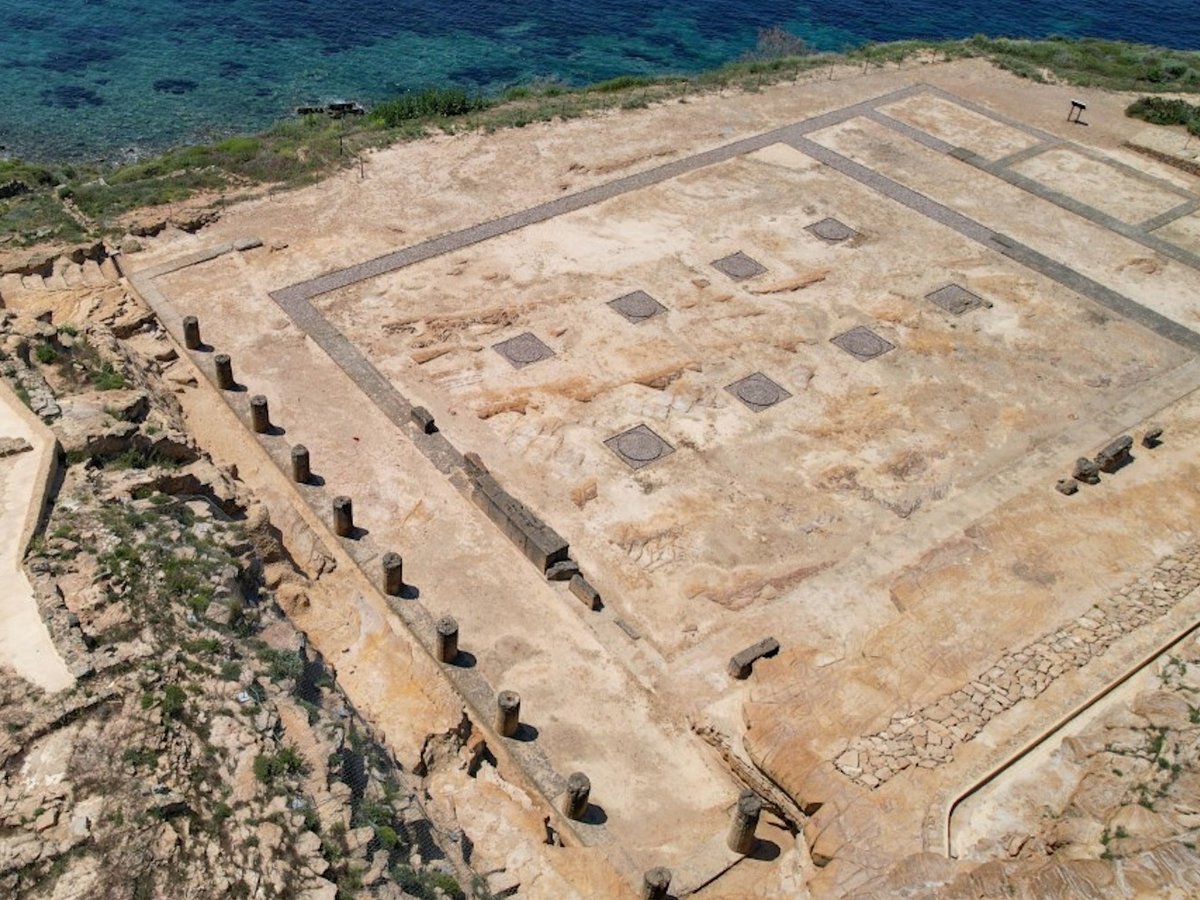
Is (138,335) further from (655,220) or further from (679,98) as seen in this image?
(679,98)

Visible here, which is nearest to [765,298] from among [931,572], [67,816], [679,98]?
[931,572]

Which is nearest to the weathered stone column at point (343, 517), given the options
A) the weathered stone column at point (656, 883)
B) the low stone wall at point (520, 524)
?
the low stone wall at point (520, 524)

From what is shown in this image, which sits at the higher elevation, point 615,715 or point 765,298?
point 765,298

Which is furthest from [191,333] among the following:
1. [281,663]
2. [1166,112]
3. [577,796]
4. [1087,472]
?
[1166,112]

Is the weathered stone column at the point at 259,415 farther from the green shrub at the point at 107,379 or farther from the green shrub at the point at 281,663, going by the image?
the green shrub at the point at 281,663

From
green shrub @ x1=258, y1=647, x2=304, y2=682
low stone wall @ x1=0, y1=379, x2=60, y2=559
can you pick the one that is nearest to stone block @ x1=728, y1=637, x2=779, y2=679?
green shrub @ x1=258, y1=647, x2=304, y2=682

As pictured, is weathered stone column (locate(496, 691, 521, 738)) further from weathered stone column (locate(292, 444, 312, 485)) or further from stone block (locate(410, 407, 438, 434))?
stone block (locate(410, 407, 438, 434))

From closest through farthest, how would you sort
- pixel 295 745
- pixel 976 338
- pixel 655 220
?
1. pixel 295 745
2. pixel 976 338
3. pixel 655 220
